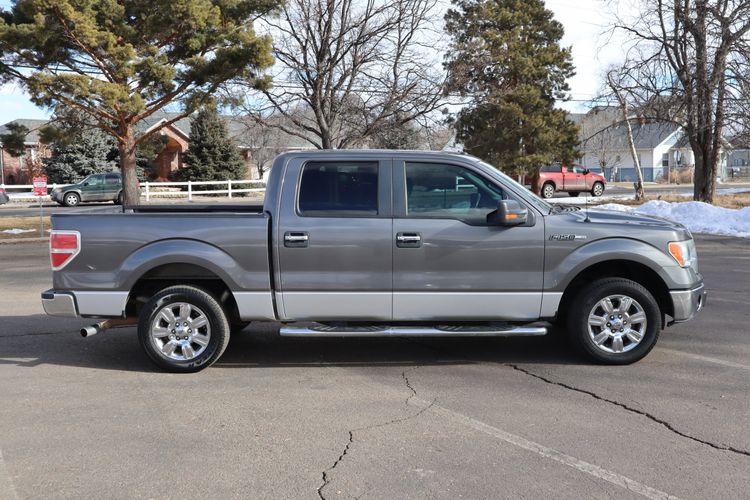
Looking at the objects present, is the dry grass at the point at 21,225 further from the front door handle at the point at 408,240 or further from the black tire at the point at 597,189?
the black tire at the point at 597,189

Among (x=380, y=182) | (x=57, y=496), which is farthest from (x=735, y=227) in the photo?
(x=57, y=496)

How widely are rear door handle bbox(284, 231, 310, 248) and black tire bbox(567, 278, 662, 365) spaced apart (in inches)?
96.0

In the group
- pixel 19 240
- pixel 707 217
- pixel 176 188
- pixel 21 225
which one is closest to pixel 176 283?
pixel 19 240

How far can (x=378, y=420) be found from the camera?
15.3 ft

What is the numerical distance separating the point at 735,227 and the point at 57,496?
18539 millimetres

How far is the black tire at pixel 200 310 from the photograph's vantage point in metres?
5.66

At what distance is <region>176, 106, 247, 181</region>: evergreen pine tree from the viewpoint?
44.9m

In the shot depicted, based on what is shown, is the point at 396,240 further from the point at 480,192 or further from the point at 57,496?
the point at 57,496

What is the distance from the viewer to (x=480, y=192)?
18.9 feet

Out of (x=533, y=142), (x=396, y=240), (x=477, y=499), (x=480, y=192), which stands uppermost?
(x=533, y=142)

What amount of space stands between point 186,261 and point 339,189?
146 centimetres

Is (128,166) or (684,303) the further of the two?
(128,166)

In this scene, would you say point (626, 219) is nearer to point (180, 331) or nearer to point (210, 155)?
point (180, 331)

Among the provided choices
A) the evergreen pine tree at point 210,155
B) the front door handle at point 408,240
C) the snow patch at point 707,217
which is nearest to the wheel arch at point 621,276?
the front door handle at point 408,240
